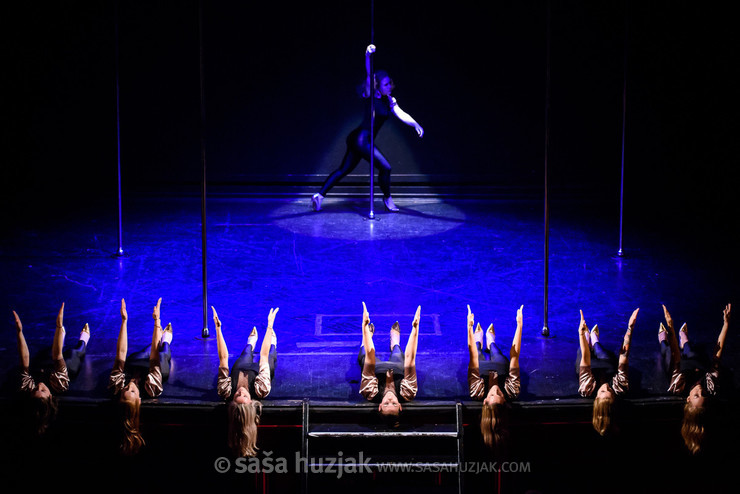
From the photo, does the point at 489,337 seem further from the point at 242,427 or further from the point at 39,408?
the point at 39,408

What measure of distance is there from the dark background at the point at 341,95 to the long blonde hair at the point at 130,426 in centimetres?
472

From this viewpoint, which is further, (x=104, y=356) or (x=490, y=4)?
(x=490, y=4)

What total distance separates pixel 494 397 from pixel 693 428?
2.90 feet

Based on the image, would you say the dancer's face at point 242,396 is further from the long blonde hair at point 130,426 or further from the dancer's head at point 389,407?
the dancer's head at point 389,407

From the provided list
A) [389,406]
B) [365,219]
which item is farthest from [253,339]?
[365,219]

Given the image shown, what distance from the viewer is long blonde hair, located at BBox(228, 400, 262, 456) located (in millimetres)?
3672

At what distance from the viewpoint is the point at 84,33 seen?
8.14 m

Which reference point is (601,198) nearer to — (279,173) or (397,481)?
(279,173)

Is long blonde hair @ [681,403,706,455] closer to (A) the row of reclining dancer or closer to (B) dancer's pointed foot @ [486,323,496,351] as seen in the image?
(A) the row of reclining dancer

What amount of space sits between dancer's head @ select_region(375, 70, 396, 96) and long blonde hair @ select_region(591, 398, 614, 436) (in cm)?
412

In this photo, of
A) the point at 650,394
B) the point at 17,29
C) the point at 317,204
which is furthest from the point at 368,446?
the point at 17,29

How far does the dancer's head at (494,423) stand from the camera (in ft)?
12.2

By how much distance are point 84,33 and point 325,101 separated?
2.36 metres

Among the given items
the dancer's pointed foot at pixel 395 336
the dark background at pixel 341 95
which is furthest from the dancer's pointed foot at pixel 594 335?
the dark background at pixel 341 95
